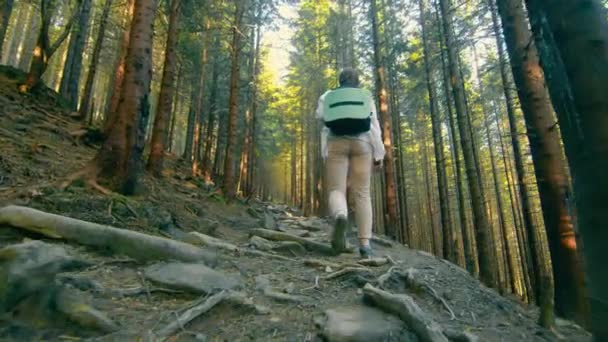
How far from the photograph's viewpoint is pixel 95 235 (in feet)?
9.66

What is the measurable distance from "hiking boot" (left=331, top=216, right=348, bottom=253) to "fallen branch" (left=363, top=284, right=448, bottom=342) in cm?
169

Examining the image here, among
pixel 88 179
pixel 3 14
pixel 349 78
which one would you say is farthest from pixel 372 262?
pixel 3 14

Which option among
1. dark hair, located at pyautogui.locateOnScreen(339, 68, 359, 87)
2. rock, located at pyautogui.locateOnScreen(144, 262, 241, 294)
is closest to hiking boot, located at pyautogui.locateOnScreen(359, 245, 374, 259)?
rock, located at pyautogui.locateOnScreen(144, 262, 241, 294)

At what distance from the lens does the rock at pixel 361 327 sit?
200 centimetres

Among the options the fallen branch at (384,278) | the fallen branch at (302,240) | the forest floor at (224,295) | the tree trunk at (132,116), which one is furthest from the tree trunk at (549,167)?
the tree trunk at (132,116)

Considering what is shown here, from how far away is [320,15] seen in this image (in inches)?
854

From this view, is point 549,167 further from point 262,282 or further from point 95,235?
point 95,235

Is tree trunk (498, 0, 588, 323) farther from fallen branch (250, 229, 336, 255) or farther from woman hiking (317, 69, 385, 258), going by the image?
fallen branch (250, 229, 336, 255)

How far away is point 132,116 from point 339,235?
3563 millimetres

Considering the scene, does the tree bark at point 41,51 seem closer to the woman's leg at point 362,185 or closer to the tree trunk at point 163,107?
the tree trunk at point 163,107

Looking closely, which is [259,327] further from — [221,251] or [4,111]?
[4,111]

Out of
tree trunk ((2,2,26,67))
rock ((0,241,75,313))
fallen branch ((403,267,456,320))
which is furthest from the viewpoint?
tree trunk ((2,2,26,67))

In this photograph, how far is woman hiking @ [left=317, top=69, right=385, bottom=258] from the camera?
4.14m

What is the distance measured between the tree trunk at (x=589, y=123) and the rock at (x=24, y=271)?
2.65 metres
